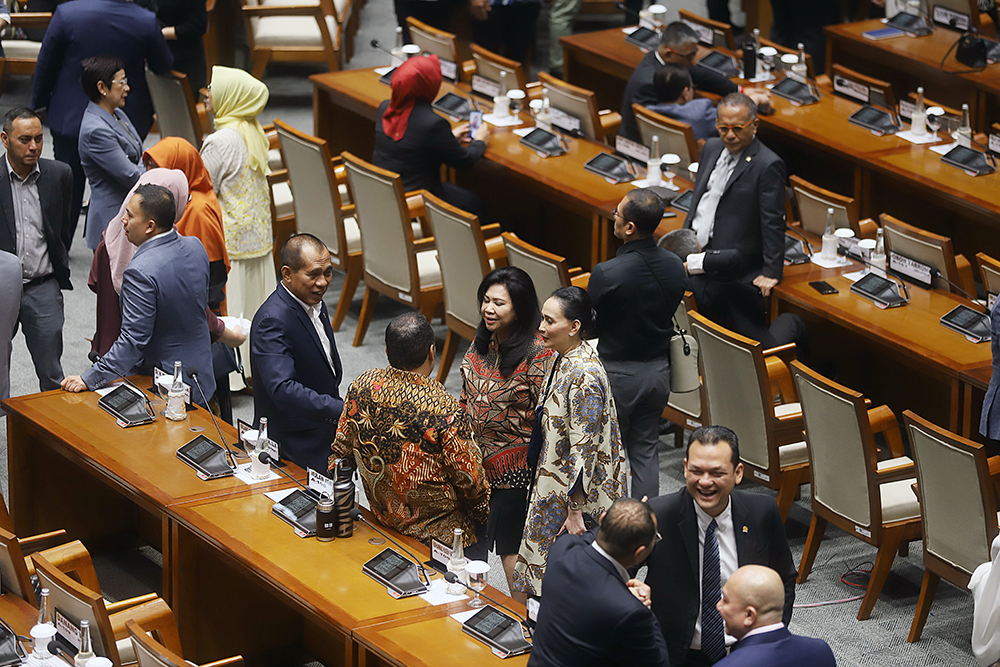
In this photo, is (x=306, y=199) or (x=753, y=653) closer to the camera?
(x=753, y=653)

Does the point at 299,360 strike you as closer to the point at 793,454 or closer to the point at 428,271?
the point at 793,454

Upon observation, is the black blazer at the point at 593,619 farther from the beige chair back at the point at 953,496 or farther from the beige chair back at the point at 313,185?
the beige chair back at the point at 313,185

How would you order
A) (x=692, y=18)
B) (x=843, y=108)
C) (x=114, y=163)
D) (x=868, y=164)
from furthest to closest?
(x=692, y=18)
(x=843, y=108)
(x=868, y=164)
(x=114, y=163)

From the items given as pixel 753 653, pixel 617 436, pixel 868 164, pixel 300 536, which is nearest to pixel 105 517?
pixel 300 536

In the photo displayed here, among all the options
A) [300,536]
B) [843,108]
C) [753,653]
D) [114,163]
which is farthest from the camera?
[843,108]

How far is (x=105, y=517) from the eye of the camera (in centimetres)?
542

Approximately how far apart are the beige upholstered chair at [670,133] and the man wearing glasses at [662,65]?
216 millimetres

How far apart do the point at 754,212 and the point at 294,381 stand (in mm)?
2338

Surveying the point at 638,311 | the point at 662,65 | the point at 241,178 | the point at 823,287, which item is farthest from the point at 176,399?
the point at 662,65

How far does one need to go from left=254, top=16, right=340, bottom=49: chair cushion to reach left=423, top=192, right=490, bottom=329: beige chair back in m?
3.36

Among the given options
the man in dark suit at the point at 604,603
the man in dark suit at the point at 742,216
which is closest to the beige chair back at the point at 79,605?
the man in dark suit at the point at 604,603

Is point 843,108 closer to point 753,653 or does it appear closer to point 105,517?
point 105,517

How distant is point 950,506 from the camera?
4.82m

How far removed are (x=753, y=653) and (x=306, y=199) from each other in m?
4.59
